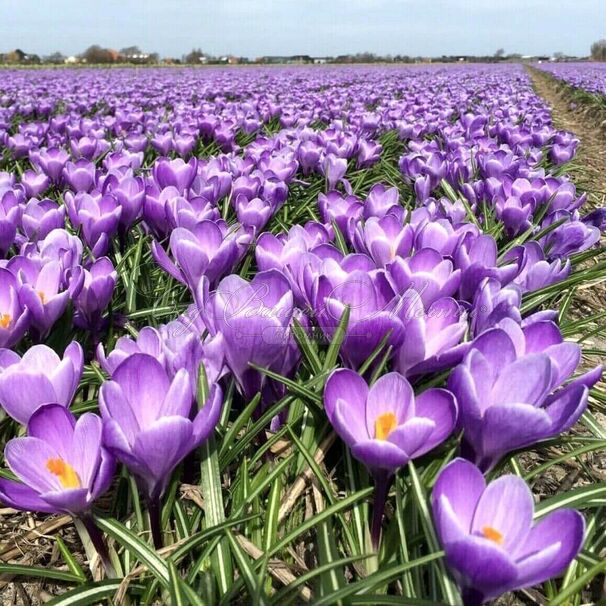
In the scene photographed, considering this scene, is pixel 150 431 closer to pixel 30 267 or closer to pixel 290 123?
pixel 30 267

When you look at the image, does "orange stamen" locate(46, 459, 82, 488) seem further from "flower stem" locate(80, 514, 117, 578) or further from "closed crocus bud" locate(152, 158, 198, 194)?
"closed crocus bud" locate(152, 158, 198, 194)

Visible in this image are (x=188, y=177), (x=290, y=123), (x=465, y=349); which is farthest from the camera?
(x=290, y=123)

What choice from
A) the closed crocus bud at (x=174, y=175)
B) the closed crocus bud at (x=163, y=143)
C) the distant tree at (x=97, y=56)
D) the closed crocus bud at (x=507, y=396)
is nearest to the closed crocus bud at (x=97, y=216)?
the closed crocus bud at (x=174, y=175)

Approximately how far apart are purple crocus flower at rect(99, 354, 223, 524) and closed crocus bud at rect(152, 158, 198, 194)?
5.18ft

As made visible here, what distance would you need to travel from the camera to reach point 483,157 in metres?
3.23

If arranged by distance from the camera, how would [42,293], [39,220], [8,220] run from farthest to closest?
[39,220]
[8,220]
[42,293]

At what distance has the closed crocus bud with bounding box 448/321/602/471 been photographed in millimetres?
953

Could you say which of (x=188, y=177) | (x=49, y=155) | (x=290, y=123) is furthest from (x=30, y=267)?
(x=290, y=123)

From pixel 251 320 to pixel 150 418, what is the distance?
0.27 m

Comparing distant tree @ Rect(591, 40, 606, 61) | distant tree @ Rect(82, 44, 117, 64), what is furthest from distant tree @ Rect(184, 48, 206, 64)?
distant tree @ Rect(591, 40, 606, 61)

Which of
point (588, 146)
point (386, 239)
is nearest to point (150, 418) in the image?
point (386, 239)

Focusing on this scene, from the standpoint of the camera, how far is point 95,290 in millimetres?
1624

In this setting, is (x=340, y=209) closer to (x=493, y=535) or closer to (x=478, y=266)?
(x=478, y=266)

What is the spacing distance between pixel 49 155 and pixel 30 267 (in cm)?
193
